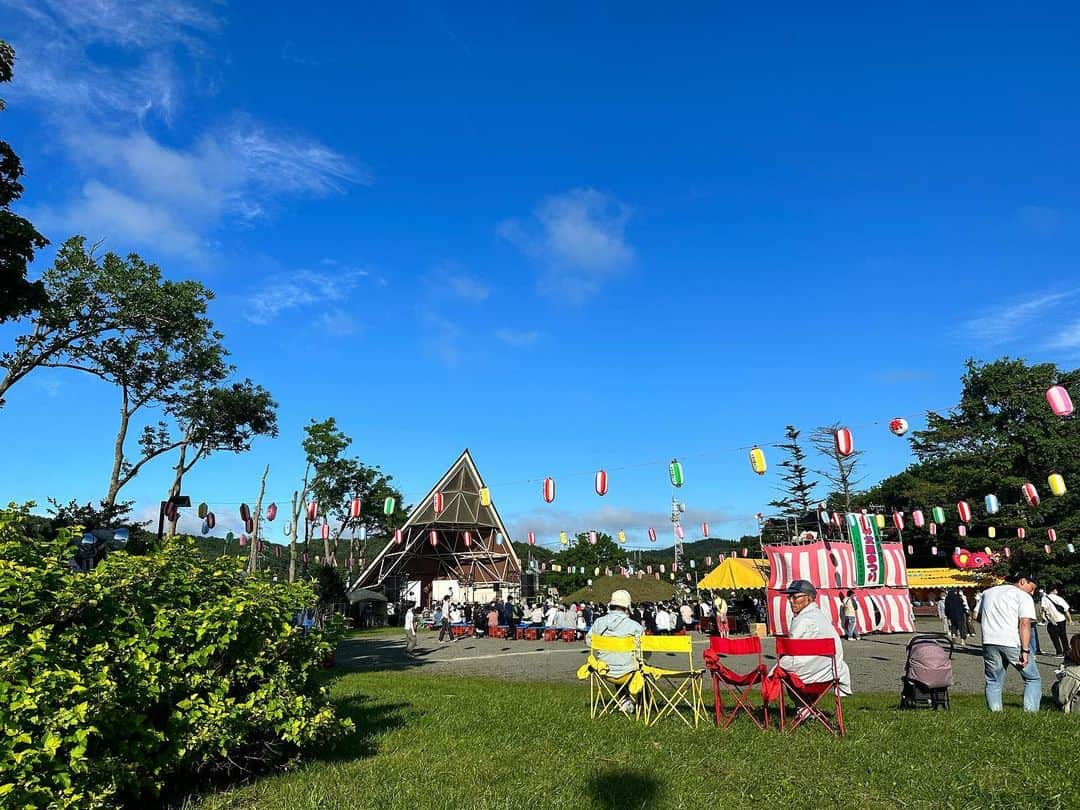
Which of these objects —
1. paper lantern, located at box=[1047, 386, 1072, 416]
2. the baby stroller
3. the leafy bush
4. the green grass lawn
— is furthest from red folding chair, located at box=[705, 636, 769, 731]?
paper lantern, located at box=[1047, 386, 1072, 416]

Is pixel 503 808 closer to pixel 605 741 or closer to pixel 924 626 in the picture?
pixel 605 741

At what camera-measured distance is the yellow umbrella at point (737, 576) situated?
2238 centimetres

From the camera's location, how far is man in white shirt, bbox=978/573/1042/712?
662 centimetres

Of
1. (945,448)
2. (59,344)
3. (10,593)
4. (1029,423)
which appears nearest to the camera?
(10,593)

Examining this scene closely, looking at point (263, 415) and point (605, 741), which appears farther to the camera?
point (263, 415)

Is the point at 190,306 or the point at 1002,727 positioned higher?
the point at 190,306

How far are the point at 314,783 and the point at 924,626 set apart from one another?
29462 mm

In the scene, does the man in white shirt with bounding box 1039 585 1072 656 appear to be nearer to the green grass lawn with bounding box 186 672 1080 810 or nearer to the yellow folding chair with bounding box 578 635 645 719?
the green grass lawn with bounding box 186 672 1080 810

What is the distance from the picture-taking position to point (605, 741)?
560cm

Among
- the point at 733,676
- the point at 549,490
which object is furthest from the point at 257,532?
the point at 733,676

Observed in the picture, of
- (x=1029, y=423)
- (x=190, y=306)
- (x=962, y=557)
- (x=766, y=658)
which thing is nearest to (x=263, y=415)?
(x=190, y=306)

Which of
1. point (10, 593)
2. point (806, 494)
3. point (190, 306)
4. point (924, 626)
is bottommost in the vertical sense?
point (924, 626)

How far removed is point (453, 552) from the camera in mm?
40438

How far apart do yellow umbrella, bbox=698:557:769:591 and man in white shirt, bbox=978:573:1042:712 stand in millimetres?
15548
